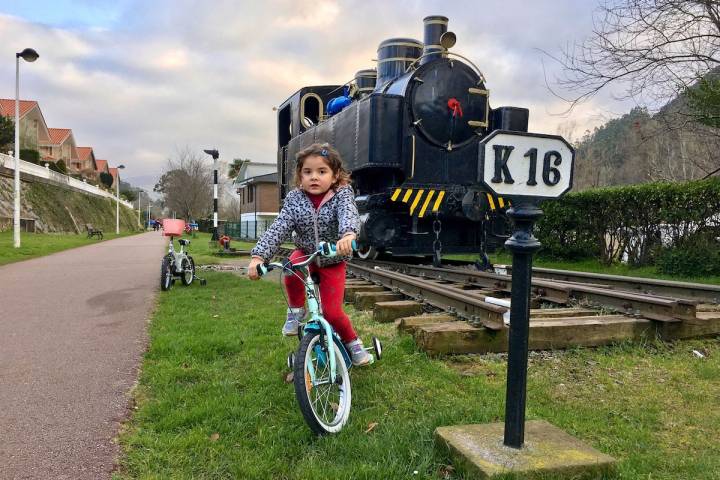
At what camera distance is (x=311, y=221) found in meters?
3.29

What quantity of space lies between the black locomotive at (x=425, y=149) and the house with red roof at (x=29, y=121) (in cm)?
4973

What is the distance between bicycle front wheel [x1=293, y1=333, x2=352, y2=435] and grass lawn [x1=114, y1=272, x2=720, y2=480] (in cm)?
9

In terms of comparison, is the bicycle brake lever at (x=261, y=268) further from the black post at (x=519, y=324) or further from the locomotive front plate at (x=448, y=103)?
the locomotive front plate at (x=448, y=103)

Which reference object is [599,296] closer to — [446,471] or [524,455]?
[524,455]

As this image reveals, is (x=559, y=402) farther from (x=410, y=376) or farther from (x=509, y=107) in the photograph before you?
(x=509, y=107)

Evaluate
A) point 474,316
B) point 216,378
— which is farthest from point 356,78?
point 216,378

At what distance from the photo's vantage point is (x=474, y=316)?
4562mm

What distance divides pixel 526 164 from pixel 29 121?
206 ft

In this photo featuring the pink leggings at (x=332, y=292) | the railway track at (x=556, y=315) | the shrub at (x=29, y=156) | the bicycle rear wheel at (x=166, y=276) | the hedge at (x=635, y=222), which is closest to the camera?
the pink leggings at (x=332, y=292)

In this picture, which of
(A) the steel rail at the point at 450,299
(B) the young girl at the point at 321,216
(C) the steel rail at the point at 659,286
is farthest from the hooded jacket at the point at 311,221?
A: (C) the steel rail at the point at 659,286

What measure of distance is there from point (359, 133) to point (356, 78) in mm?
2785

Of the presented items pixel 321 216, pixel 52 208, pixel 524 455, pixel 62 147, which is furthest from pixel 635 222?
pixel 62 147

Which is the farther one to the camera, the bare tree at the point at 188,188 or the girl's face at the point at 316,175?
the bare tree at the point at 188,188

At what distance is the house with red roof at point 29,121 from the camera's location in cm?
4953
